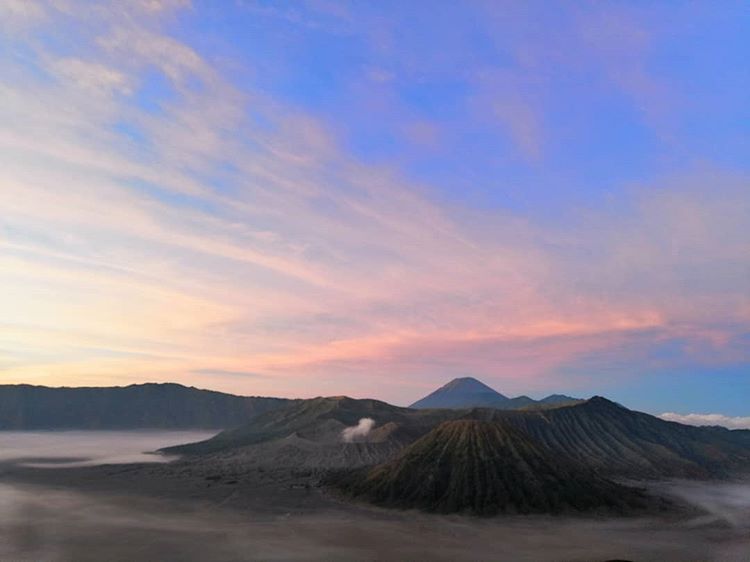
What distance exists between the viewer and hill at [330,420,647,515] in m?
65.9

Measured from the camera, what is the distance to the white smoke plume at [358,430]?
125 meters

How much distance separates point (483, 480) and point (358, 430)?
211ft

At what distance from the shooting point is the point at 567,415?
148000 millimetres

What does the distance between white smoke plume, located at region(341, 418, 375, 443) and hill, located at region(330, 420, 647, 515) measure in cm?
4367

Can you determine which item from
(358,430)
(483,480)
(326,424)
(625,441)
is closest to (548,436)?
(625,441)

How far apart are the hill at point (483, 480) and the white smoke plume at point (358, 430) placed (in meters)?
43.7

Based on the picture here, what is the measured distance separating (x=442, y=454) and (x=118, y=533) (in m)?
38.2

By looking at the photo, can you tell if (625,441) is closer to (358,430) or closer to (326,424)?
(358,430)

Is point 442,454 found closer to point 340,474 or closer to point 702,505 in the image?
point 340,474

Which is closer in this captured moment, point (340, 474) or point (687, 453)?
point (340, 474)

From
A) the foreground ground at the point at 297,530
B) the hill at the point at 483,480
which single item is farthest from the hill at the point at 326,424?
the foreground ground at the point at 297,530

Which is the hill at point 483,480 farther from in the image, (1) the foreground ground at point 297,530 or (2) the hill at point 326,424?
(2) the hill at point 326,424

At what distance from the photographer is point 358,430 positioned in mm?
130500

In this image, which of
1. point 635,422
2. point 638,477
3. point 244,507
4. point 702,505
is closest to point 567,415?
point 635,422
